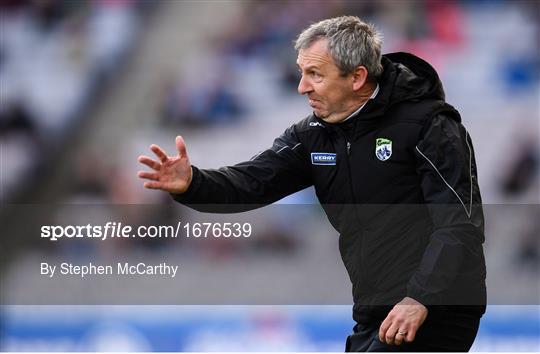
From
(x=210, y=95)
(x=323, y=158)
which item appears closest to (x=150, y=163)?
(x=323, y=158)

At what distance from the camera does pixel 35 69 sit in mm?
7699

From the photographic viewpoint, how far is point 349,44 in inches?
135

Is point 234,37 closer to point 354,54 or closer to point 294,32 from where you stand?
point 294,32

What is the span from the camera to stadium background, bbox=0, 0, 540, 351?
7.09m

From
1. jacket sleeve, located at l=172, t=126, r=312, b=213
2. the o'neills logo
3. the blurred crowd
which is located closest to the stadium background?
the blurred crowd

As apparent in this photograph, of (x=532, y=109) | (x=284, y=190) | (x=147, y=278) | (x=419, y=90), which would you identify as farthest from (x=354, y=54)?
(x=532, y=109)

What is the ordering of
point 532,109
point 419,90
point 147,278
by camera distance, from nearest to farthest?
1. point 419,90
2. point 147,278
3. point 532,109

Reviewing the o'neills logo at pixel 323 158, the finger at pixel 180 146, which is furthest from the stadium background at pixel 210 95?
the finger at pixel 180 146

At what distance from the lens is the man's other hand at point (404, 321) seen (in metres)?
3.02

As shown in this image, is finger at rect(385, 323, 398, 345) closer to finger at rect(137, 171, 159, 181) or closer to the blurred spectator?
finger at rect(137, 171, 159, 181)

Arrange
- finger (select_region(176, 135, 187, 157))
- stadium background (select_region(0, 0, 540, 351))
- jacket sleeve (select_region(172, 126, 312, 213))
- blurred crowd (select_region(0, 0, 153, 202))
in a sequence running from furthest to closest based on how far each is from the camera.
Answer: blurred crowd (select_region(0, 0, 153, 202))
stadium background (select_region(0, 0, 540, 351))
jacket sleeve (select_region(172, 126, 312, 213))
finger (select_region(176, 135, 187, 157))

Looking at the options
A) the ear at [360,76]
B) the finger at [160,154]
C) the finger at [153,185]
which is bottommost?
the finger at [153,185]

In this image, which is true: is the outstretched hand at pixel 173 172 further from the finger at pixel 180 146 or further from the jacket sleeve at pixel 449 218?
the jacket sleeve at pixel 449 218

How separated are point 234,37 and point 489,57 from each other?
78.4 inches
